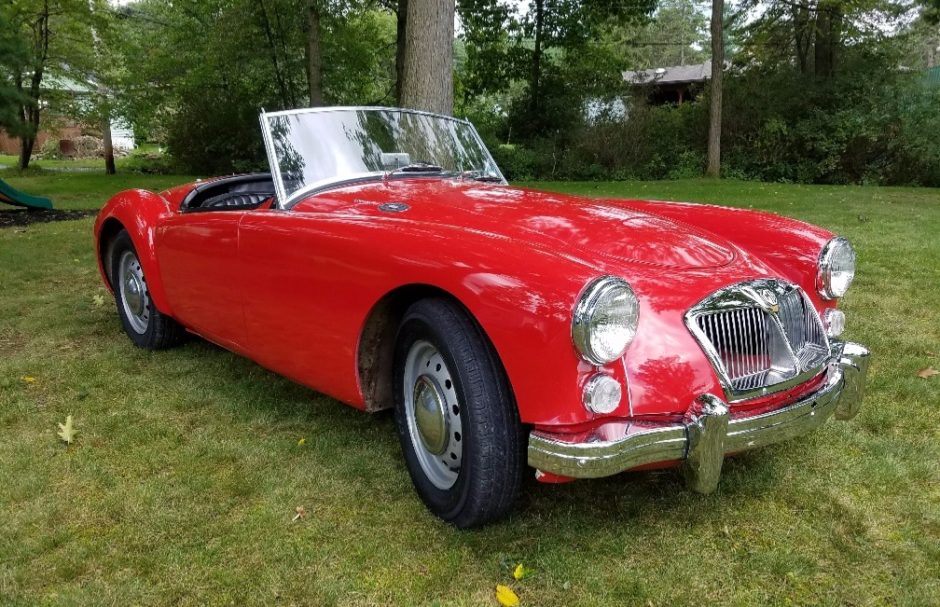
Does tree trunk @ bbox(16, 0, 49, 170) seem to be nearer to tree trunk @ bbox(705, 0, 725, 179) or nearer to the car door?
tree trunk @ bbox(705, 0, 725, 179)

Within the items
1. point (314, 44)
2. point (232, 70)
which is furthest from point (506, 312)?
point (232, 70)

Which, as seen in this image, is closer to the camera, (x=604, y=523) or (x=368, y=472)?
(x=604, y=523)

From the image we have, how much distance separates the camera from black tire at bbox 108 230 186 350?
4074 millimetres

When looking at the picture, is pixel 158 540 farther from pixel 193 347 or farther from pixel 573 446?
pixel 193 347

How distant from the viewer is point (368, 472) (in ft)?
8.79

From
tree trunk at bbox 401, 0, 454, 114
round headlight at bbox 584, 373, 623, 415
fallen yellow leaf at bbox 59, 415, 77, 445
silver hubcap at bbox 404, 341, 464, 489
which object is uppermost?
tree trunk at bbox 401, 0, 454, 114

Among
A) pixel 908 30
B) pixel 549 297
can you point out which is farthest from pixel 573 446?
pixel 908 30

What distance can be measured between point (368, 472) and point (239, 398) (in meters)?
1.07

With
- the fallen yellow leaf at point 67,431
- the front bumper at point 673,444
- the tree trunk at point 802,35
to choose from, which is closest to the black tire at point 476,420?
the front bumper at point 673,444

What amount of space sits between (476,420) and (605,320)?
48cm

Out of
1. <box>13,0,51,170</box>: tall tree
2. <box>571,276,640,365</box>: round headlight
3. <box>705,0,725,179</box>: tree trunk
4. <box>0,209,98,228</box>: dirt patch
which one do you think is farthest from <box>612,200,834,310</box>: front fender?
<box>13,0,51,170</box>: tall tree

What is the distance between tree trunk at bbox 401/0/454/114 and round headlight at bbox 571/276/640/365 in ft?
16.2

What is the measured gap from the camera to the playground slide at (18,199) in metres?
10.1

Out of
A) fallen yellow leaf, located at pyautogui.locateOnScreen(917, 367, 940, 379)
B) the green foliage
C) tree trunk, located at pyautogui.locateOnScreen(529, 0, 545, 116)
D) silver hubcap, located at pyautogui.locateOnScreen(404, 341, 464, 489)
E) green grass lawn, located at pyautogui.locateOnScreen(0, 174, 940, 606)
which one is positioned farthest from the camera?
tree trunk, located at pyautogui.locateOnScreen(529, 0, 545, 116)
